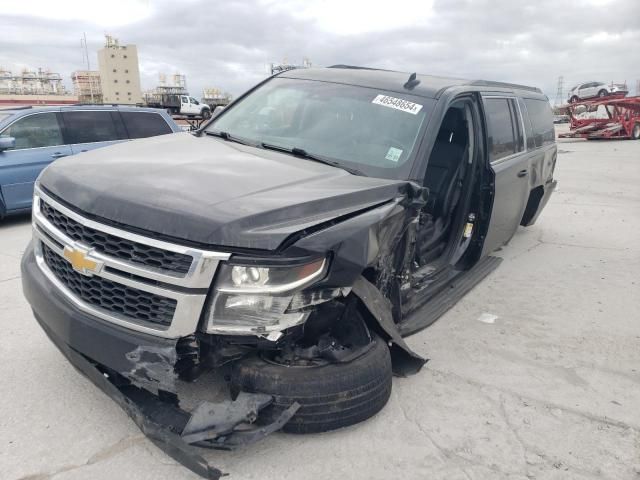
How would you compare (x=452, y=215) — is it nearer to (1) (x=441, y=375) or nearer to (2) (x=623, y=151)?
(1) (x=441, y=375)

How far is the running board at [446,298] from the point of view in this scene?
3598mm

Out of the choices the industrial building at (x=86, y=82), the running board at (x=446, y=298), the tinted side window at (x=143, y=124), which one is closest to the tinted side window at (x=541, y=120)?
the running board at (x=446, y=298)

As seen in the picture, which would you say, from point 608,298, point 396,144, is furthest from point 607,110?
point 396,144

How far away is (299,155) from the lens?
3.35 metres

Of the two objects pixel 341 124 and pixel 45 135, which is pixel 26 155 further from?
pixel 341 124

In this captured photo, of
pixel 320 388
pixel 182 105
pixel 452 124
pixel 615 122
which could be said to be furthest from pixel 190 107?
pixel 320 388

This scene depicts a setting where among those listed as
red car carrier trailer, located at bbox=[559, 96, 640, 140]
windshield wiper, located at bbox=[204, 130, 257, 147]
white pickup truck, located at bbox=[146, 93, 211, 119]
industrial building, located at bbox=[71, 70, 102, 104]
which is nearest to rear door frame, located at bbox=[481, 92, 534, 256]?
windshield wiper, located at bbox=[204, 130, 257, 147]

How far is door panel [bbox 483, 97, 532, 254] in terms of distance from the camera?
4.65 m

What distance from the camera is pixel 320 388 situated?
2.52m

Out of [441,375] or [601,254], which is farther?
[601,254]

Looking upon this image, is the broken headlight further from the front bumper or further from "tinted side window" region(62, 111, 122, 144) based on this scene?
"tinted side window" region(62, 111, 122, 144)

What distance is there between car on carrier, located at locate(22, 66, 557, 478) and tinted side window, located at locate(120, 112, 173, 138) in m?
5.53

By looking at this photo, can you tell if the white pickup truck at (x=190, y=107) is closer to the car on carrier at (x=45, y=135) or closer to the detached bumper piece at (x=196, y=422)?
the car on carrier at (x=45, y=135)

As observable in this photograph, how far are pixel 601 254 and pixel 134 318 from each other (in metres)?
5.87
